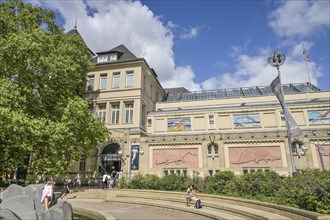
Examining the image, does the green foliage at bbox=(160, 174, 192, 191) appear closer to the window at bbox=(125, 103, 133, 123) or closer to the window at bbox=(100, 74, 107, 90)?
the window at bbox=(125, 103, 133, 123)

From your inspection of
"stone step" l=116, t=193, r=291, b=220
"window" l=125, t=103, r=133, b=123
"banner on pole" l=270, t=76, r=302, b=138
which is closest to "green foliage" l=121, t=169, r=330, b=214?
"stone step" l=116, t=193, r=291, b=220

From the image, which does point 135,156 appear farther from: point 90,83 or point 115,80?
point 90,83

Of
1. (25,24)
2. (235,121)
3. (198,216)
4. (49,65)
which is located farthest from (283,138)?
(25,24)

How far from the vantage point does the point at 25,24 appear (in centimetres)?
2155

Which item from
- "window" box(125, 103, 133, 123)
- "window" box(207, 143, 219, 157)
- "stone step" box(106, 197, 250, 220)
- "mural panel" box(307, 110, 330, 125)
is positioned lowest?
"stone step" box(106, 197, 250, 220)

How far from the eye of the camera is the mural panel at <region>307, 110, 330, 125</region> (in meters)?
30.9

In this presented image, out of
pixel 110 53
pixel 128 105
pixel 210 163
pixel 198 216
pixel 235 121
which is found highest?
pixel 110 53

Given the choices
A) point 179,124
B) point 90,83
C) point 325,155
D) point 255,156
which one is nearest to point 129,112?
point 179,124

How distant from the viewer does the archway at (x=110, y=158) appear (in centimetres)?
3184

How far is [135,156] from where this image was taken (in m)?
30.6

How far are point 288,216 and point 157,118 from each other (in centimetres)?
2880

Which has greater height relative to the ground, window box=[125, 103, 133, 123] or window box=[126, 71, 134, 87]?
window box=[126, 71, 134, 87]

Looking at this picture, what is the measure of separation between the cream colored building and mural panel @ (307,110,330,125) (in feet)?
0.22

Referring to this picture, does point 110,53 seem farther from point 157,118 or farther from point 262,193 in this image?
point 262,193
